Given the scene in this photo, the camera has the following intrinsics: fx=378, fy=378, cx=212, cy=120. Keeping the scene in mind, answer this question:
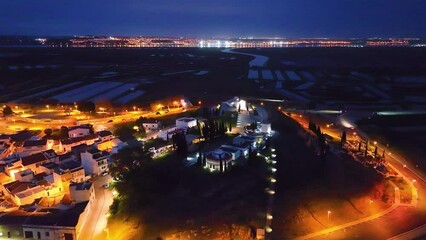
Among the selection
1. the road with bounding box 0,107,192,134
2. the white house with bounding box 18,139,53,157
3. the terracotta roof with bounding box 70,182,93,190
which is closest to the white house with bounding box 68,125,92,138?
the road with bounding box 0,107,192,134

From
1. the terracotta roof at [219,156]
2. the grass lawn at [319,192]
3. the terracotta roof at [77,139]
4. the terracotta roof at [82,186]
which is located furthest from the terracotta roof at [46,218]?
the terracotta roof at [77,139]

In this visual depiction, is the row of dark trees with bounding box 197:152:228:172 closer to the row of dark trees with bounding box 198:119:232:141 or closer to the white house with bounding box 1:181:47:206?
the row of dark trees with bounding box 198:119:232:141

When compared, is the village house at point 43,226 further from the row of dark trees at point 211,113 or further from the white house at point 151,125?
the row of dark trees at point 211,113

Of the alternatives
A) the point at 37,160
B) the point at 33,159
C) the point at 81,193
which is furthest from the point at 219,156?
the point at 33,159

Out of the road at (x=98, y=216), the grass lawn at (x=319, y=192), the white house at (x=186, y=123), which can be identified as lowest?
the road at (x=98, y=216)

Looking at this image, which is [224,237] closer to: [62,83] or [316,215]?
[316,215]

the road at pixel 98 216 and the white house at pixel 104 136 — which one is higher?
the white house at pixel 104 136

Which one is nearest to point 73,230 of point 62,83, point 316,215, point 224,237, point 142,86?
point 224,237
